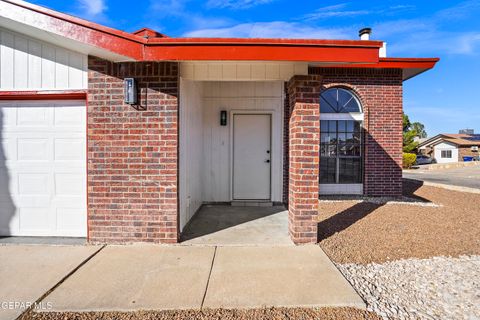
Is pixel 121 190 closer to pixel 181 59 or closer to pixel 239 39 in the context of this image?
pixel 181 59

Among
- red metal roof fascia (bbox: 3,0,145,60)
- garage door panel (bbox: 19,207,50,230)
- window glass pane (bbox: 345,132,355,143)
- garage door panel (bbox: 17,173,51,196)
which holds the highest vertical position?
red metal roof fascia (bbox: 3,0,145,60)

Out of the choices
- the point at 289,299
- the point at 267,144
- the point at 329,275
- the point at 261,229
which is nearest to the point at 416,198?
the point at 267,144

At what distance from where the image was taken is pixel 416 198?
7039 millimetres

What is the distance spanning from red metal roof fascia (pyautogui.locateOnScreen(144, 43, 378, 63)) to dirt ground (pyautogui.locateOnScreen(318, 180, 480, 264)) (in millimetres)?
2474

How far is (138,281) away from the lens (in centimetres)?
263

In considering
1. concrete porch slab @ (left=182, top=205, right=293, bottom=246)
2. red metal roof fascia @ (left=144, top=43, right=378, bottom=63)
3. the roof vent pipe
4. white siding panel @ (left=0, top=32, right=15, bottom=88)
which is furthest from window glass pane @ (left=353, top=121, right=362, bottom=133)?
white siding panel @ (left=0, top=32, right=15, bottom=88)

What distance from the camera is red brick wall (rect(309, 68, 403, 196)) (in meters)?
6.79

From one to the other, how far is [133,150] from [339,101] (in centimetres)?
576

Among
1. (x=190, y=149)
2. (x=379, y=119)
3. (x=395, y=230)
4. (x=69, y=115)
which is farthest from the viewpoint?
(x=379, y=119)

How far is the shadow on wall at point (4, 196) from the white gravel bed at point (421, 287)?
185 inches

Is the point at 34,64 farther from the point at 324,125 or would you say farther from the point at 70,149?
the point at 324,125

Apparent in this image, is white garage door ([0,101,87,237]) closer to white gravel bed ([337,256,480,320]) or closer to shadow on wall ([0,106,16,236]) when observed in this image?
shadow on wall ([0,106,16,236])

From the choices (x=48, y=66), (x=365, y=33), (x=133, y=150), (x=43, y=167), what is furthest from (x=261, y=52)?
(x=365, y=33)

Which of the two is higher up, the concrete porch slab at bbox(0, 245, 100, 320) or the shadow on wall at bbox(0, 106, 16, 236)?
the shadow on wall at bbox(0, 106, 16, 236)
